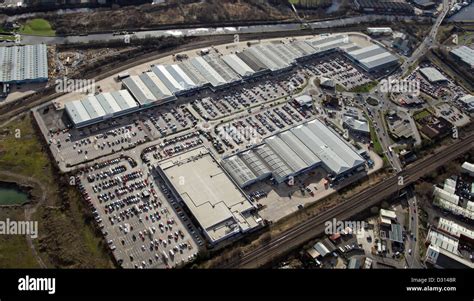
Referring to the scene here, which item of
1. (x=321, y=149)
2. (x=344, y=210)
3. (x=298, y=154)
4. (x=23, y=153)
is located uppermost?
(x=23, y=153)

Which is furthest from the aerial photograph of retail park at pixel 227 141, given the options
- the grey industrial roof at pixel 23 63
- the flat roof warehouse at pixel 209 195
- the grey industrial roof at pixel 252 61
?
the grey industrial roof at pixel 252 61

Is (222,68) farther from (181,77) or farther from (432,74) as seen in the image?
(432,74)

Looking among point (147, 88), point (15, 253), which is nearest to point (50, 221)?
point (15, 253)

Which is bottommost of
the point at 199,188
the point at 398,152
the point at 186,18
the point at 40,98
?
the point at 199,188

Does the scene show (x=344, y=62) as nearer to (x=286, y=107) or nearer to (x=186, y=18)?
(x=286, y=107)
